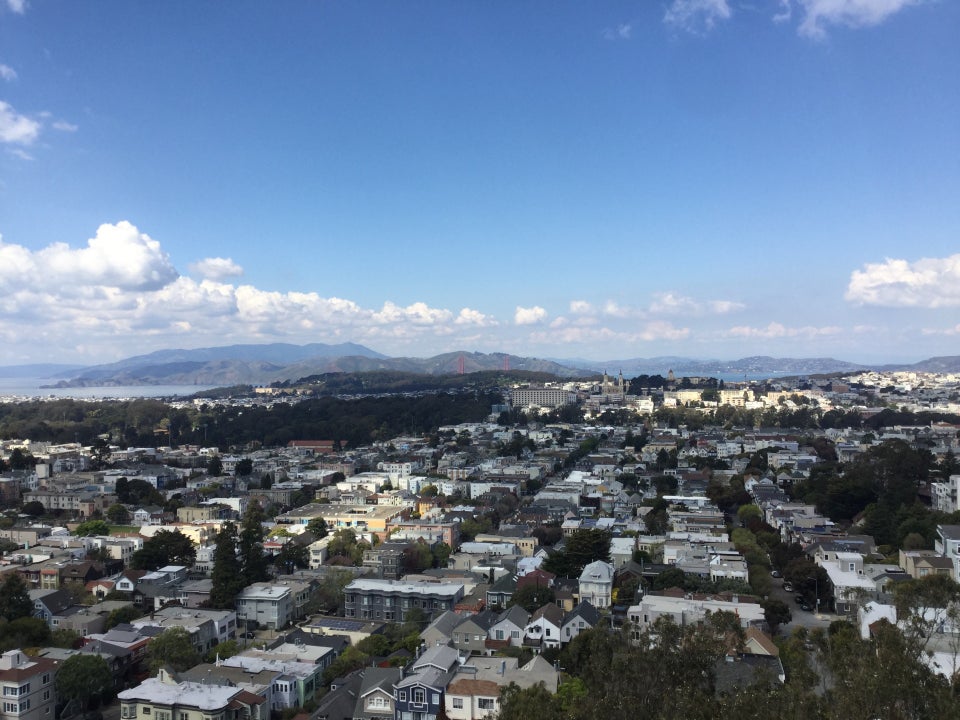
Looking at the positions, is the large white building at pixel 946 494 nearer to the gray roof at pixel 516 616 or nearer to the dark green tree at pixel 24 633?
the gray roof at pixel 516 616

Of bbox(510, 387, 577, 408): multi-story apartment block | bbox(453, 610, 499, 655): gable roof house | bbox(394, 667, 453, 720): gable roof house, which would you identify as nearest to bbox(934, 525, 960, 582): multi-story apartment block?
bbox(453, 610, 499, 655): gable roof house

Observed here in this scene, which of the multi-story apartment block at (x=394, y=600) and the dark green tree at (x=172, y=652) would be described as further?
the multi-story apartment block at (x=394, y=600)

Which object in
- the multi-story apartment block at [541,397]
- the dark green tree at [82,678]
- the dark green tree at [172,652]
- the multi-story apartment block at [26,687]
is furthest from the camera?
the multi-story apartment block at [541,397]

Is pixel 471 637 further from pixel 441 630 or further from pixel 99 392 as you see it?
pixel 99 392

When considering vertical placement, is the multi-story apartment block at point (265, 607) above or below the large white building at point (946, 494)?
below

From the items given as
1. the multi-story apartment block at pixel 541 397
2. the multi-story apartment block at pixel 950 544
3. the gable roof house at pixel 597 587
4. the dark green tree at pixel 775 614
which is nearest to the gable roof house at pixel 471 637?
the gable roof house at pixel 597 587

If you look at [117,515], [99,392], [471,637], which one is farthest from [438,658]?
[99,392]
